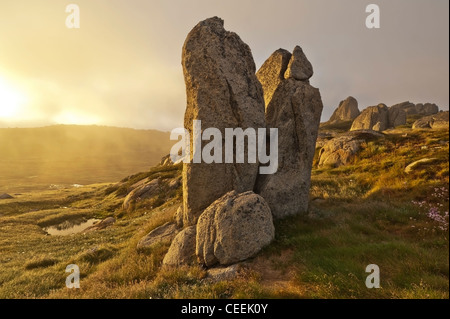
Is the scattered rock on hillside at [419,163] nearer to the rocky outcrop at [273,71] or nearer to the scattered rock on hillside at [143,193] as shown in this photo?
the rocky outcrop at [273,71]

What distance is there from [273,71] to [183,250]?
46.9 feet

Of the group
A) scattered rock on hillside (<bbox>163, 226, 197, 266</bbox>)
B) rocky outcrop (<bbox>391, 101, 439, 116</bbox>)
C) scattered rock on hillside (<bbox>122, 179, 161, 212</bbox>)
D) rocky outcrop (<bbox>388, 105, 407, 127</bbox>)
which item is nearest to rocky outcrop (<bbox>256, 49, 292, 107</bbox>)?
scattered rock on hillside (<bbox>163, 226, 197, 266</bbox>)

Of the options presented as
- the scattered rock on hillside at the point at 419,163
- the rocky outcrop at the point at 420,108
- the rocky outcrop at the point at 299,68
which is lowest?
the scattered rock on hillside at the point at 419,163

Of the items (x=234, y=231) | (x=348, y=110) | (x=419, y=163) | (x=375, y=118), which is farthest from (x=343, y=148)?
(x=348, y=110)

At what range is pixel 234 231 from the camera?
10938mm

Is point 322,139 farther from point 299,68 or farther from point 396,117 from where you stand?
point 396,117

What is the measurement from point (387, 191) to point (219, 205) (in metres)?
13.9

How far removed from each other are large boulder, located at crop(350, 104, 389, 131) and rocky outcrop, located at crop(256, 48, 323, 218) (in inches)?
3505

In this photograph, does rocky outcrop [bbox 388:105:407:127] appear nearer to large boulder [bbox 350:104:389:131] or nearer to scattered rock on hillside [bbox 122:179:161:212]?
large boulder [bbox 350:104:389:131]

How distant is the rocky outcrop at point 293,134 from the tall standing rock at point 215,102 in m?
1.90

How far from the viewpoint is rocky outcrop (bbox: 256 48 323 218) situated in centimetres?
1548

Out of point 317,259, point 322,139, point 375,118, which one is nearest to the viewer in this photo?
point 317,259

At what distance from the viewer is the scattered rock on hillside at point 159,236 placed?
15.0 meters

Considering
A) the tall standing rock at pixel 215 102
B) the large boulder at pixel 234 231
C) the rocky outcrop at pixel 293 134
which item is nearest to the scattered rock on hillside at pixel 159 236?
the tall standing rock at pixel 215 102
